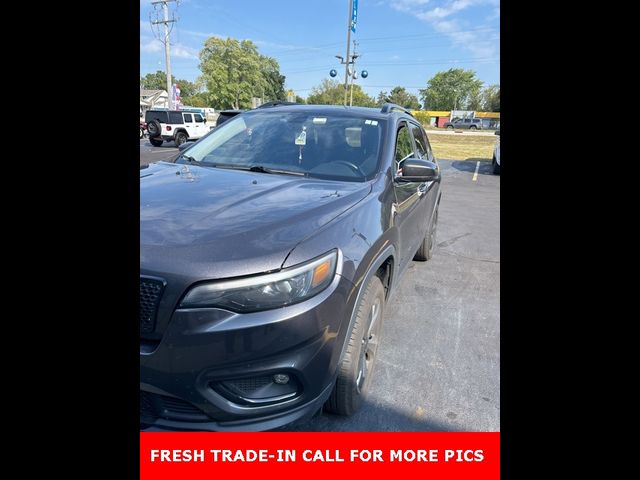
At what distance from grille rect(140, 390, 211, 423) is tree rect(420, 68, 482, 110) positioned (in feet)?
331

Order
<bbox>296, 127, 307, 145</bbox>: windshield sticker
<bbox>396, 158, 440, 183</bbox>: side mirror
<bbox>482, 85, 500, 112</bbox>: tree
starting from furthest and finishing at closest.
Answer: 1. <bbox>482, 85, 500, 112</bbox>: tree
2. <bbox>296, 127, 307, 145</bbox>: windshield sticker
3. <bbox>396, 158, 440, 183</bbox>: side mirror

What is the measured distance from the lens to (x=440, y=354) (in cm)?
288

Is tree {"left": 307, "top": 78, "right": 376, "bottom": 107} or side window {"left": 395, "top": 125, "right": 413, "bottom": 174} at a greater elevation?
tree {"left": 307, "top": 78, "right": 376, "bottom": 107}

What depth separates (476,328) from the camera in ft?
10.8

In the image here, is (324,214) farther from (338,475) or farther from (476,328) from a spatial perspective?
(476,328)

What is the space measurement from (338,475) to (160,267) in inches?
50.2

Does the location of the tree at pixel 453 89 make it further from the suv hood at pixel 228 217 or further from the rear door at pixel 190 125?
the suv hood at pixel 228 217

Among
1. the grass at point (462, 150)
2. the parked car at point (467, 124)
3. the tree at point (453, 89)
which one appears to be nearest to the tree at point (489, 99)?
the tree at point (453, 89)

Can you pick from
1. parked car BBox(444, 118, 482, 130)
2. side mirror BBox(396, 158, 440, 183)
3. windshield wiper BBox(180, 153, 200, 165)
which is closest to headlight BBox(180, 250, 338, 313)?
side mirror BBox(396, 158, 440, 183)

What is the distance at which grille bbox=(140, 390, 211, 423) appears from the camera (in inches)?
60.5

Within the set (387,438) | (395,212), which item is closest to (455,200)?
(395,212)

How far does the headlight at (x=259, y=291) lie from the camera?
1437 millimetres

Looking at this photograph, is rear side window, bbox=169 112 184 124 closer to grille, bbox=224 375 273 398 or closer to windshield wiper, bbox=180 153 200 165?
windshield wiper, bbox=180 153 200 165
